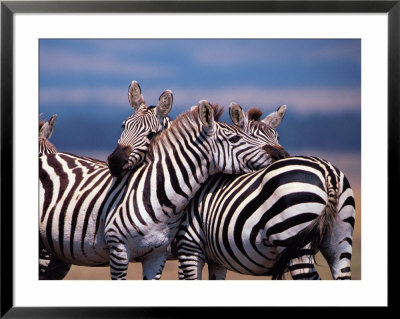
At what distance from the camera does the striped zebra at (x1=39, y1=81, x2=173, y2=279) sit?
16.7 feet

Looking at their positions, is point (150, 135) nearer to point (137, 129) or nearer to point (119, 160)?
point (137, 129)

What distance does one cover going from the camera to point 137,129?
5121mm

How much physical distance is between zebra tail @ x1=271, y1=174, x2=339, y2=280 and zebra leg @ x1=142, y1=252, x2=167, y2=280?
2.39 ft

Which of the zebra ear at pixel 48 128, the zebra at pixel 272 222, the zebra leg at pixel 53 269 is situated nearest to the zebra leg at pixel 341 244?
the zebra at pixel 272 222

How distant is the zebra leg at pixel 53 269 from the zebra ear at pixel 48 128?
2.65ft

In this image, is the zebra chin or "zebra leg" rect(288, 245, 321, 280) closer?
"zebra leg" rect(288, 245, 321, 280)

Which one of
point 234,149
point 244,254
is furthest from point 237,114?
point 244,254

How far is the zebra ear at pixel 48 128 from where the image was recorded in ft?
16.4

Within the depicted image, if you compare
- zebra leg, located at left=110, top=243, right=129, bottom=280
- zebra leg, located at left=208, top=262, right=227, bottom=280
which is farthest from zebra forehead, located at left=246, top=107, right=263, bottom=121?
zebra leg, located at left=110, top=243, right=129, bottom=280

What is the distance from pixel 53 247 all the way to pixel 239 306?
1316 mm

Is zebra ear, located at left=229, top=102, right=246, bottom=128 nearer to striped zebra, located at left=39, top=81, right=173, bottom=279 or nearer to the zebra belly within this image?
striped zebra, located at left=39, top=81, right=173, bottom=279

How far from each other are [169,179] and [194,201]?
225 mm
